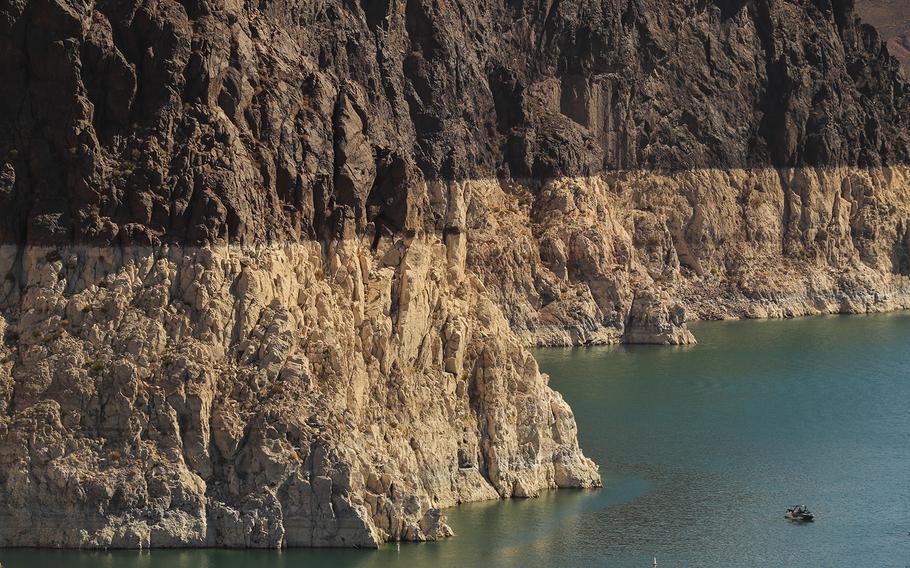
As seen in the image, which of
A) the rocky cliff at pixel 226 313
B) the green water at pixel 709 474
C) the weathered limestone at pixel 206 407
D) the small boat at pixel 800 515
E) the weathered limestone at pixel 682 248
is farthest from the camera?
the weathered limestone at pixel 682 248

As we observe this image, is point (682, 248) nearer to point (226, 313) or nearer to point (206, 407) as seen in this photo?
point (226, 313)

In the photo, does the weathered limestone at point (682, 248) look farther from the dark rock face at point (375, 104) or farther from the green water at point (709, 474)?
the green water at point (709, 474)

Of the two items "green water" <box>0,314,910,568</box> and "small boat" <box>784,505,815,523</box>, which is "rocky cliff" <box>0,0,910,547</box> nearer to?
"green water" <box>0,314,910,568</box>

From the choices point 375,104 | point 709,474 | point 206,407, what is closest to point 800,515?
point 709,474

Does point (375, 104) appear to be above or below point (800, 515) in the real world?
above

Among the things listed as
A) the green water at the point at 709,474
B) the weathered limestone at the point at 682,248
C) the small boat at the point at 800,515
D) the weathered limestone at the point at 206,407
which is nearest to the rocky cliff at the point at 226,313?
the weathered limestone at the point at 206,407

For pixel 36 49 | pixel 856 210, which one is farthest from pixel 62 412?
pixel 856 210
